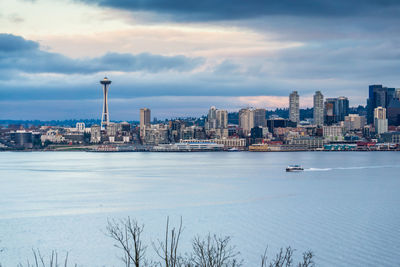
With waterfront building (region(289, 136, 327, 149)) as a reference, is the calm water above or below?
below

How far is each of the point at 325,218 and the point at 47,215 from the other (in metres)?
7.44

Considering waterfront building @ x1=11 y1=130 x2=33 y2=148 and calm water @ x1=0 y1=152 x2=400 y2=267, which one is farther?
waterfront building @ x1=11 y1=130 x2=33 y2=148

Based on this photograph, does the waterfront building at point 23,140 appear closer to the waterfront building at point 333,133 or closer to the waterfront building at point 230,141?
the waterfront building at point 230,141

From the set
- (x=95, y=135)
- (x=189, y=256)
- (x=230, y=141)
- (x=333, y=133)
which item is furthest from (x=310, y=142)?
(x=189, y=256)

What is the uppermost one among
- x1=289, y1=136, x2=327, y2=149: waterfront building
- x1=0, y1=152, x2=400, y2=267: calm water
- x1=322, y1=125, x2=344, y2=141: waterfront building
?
x1=322, y1=125, x2=344, y2=141: waterfront building

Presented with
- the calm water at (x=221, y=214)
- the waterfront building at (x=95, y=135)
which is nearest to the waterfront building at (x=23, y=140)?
the waterfront building at (x=95, y=135)

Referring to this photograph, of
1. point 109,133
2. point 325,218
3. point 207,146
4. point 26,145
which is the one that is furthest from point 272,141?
point 325,218

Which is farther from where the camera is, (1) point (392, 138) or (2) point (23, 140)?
(2) point (23, 140)

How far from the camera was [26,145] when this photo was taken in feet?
331

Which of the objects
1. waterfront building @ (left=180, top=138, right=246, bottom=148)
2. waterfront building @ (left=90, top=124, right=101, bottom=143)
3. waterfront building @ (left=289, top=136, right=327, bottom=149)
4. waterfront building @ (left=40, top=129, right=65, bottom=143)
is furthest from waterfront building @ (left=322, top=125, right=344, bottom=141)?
waterfront building @ (left=40, top=129, right=65, bottom=143)

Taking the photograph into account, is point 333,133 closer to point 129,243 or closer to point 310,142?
point 310,142

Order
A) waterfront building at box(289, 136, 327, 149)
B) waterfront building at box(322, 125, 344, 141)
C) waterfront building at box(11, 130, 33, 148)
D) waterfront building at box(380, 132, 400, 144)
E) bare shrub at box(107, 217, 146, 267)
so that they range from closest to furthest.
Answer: bare shrub at box(107, 217, 146, 267), waterfront building at box(380, 132, 400, 144), waterfront building at box(289, 136, 327, 149), waterfront building at box(322, 125, 344, 141), waterfront building at box(11, 130, 33, 148)

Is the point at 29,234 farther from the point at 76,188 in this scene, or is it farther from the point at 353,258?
the point at 76,188

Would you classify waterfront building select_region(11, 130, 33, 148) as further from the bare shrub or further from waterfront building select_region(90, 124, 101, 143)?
the bare shrub
